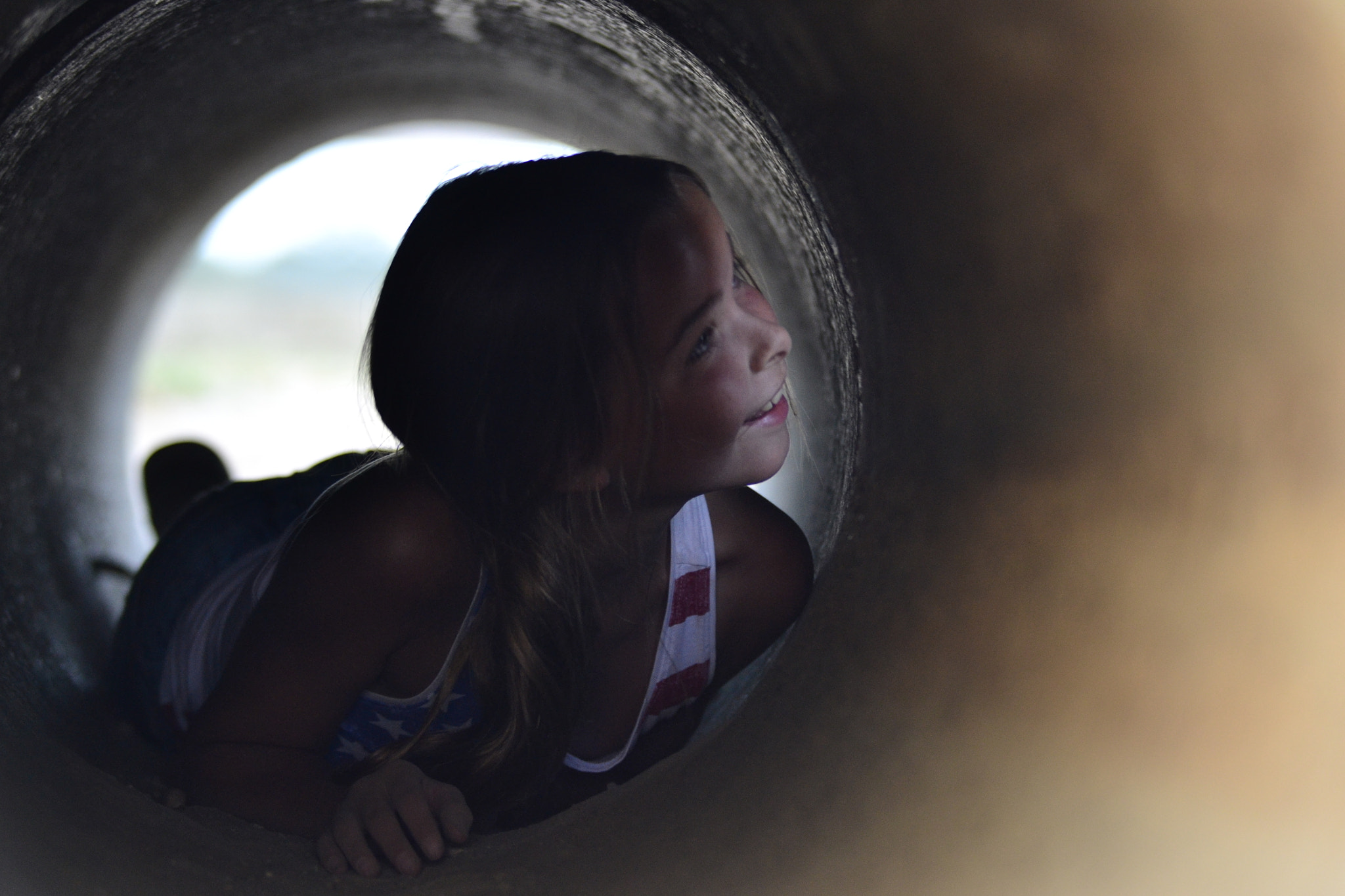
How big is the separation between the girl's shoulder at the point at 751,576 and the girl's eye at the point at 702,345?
1.25ft

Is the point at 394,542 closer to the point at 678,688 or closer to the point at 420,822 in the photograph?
the point at 420,822

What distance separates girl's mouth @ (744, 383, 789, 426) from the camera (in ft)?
4.06

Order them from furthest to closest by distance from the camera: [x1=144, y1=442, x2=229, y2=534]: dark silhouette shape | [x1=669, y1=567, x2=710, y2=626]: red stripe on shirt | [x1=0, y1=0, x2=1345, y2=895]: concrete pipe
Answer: [x1=144, y1=442, x2=229, y2=534]: dark silhouette shape
[x1=669, y1=567, x2=710, y2=626]: red stripe on shirt
[x1=0, y1=0, x2=1345, y2=895]: concrete pipe

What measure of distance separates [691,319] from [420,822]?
64 centimetres

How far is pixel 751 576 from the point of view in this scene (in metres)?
1.47

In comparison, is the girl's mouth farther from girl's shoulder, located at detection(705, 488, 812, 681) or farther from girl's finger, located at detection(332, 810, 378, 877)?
girl's finger, located at detection(332, 810, 378, 877)

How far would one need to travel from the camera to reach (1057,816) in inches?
36.8

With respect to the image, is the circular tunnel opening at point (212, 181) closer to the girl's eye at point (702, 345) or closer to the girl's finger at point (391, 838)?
the girl's finger at point (391, 838)

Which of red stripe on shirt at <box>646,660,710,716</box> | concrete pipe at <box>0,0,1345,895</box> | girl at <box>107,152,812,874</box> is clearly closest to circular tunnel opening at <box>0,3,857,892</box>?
concrete pipe at <box>0,0,1345,895</box>

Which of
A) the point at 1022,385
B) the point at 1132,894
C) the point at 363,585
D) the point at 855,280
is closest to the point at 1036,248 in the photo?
the point at 1022,385

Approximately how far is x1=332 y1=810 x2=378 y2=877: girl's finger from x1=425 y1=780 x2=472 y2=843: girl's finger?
9 cm

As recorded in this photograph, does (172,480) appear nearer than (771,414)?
No

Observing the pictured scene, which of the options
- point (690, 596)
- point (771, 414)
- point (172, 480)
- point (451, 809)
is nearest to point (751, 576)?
point (690, 596)

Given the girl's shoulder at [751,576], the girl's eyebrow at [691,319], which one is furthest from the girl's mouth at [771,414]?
the girl's shoulder at [751,576]
